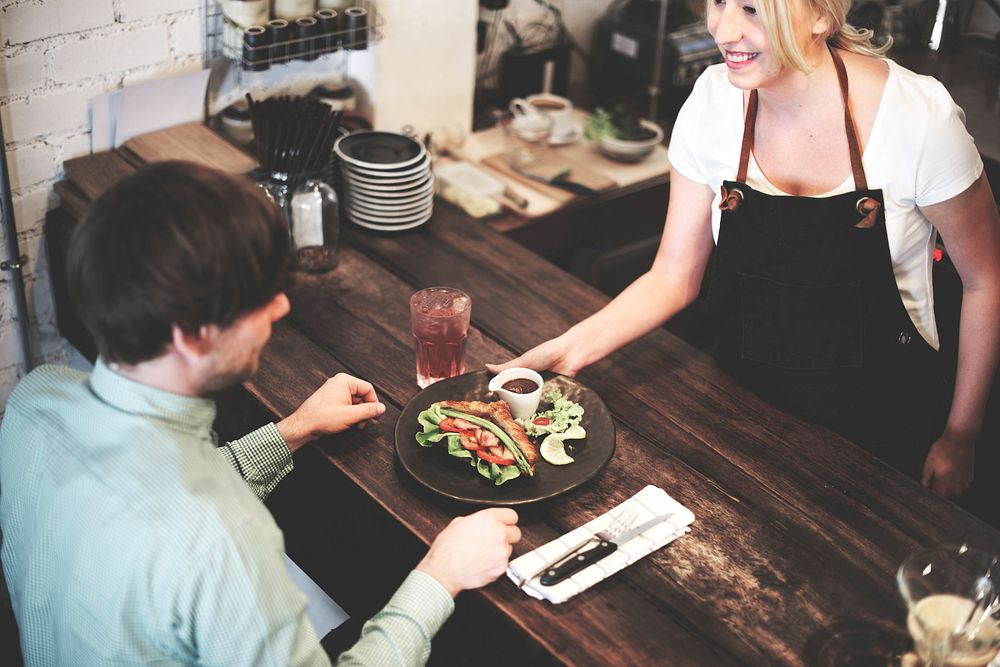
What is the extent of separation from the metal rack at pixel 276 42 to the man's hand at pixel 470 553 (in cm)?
152

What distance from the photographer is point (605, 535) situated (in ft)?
5.36

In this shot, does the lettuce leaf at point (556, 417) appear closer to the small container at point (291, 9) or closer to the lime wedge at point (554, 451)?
the lime wedge at point (554, 451)

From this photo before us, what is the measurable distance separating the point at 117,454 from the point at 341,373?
659 millimetres

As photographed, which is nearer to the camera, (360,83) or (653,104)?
(360,83)

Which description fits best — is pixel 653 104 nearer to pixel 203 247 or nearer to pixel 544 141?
pixel 544 141

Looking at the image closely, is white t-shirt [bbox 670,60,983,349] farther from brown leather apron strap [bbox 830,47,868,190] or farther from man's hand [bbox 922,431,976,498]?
man's hand [bbox 922,431,976,498]

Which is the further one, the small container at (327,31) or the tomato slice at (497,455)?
the small container at (327,31)

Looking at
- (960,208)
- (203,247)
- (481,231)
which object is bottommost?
(481,231)

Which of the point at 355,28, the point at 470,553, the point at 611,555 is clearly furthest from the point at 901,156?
the point at 355,28

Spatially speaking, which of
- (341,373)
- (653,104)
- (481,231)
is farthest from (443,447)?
(653,104)

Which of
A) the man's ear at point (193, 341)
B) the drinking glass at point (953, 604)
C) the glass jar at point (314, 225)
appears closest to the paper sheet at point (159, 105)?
the glass jar at point (314, 225)

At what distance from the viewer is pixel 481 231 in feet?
8.48

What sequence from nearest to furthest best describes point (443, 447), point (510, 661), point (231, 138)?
1. point (510, 661)
2. point (443, 447)
3. point (231, 138)

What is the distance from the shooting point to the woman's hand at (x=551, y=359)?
1.97 metres
